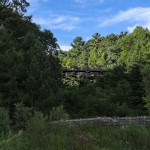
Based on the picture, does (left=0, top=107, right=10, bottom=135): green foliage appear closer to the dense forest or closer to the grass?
the dense forest

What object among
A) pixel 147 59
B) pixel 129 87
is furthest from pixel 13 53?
pixel 147 59

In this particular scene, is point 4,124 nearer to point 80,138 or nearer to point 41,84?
point 80,138

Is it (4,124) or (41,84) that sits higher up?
(41,84)

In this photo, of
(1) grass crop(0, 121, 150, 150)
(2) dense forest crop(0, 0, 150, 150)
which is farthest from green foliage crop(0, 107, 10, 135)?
(1) grass crop(0, 121, 150, 150)

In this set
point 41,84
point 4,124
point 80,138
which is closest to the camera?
point 80,138

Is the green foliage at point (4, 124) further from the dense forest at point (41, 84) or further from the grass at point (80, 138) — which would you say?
the grass at point (80, 138)

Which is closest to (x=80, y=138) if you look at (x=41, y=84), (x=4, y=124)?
(x=4, y=124)

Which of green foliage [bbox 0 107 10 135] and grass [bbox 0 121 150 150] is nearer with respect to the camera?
grass [bbox 0 121 150 150]

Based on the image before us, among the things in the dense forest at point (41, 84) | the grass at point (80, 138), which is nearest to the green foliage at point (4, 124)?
the dense forest at point (41, 84)

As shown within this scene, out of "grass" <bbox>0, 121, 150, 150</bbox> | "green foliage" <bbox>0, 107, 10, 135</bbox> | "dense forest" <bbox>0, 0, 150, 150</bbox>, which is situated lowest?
"grass" <bbox>0, 121, 150, 150</bbox>

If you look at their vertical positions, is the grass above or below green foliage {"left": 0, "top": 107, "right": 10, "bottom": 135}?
below

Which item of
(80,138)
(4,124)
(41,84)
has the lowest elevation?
(80,138)

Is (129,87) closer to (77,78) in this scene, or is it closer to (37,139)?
(77,78)

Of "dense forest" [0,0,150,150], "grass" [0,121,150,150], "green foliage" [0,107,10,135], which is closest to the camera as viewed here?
"grass" [0,121,150,150]
